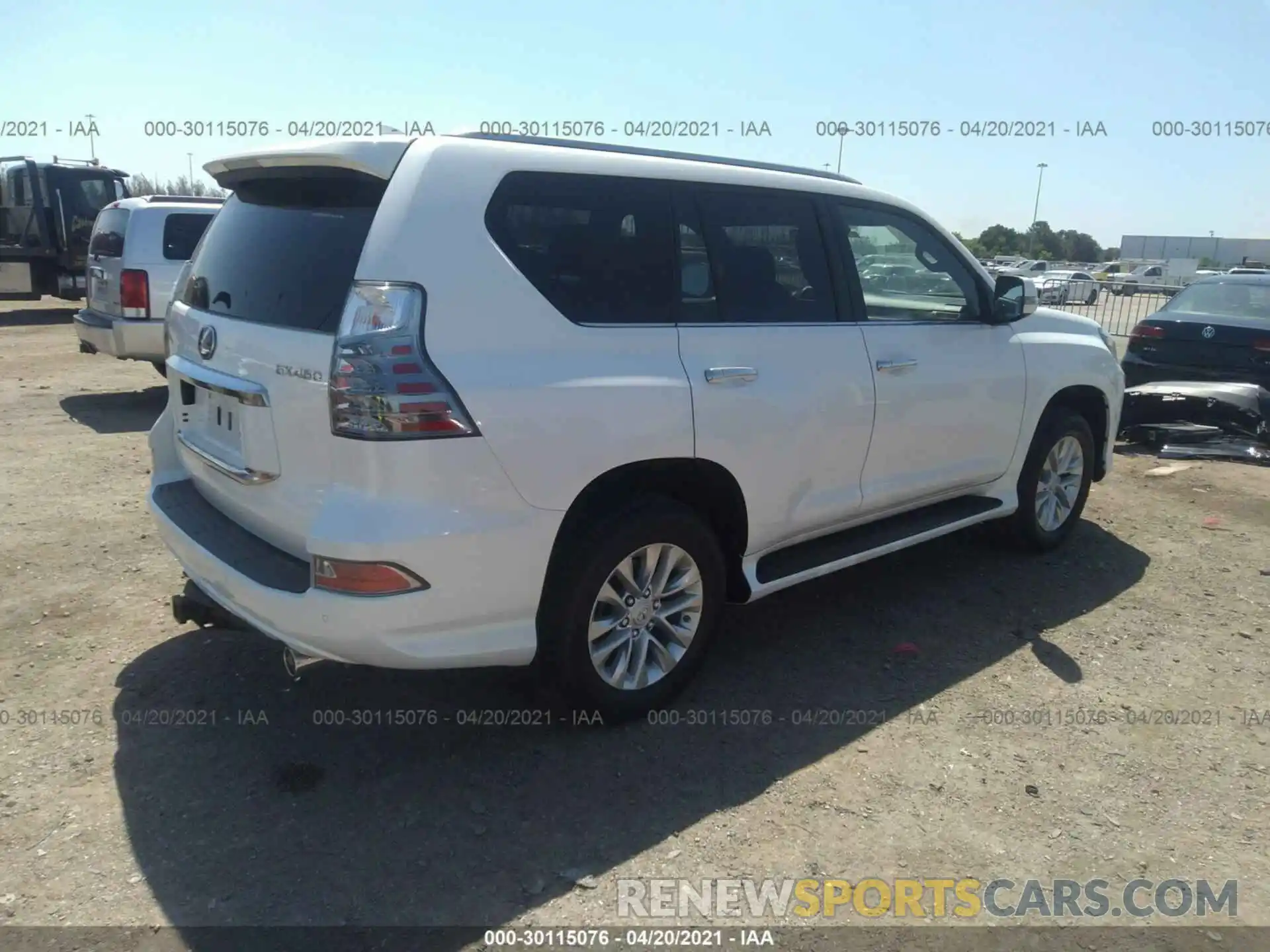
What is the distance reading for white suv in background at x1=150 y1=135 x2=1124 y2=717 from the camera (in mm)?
2795

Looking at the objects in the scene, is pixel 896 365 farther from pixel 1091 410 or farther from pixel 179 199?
pixel 179 199

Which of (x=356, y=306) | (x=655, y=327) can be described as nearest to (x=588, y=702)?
(x=655, y=327)

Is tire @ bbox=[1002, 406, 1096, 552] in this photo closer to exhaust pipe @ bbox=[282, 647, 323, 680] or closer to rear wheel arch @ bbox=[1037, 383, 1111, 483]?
rear wheel arch @ bbox=[1037, 383, 1111, 483]

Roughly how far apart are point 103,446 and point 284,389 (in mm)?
5439

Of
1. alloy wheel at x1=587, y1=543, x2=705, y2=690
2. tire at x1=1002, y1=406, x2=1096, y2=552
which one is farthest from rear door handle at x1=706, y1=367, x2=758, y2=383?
tire at x1=1002, y1=406, x2=1096, y2=552

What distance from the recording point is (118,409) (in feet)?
29.6

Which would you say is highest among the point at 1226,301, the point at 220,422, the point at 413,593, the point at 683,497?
the point at 1226,301

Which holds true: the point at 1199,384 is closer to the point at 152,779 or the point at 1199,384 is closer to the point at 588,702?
the point at 588,702

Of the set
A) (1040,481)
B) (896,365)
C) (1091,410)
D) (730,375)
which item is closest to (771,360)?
(730,375)

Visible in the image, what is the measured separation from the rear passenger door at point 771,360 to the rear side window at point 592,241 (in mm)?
105

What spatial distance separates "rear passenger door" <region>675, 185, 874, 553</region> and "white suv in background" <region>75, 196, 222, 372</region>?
686 centimetres

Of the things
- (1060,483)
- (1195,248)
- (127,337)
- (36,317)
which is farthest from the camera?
(1195,248)

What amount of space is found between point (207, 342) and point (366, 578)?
1.18m

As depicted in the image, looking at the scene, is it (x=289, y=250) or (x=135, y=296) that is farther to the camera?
(x=135, y=296)
